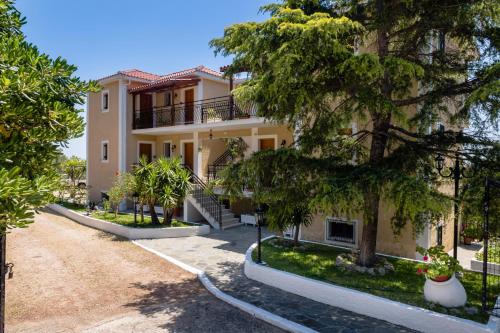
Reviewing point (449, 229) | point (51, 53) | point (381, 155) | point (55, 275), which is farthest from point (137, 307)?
point (449, 229)

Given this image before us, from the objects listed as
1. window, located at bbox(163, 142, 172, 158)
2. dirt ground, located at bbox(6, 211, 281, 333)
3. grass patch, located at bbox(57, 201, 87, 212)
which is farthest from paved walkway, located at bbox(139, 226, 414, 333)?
window, located at bbox(163, 142, 172, 158)

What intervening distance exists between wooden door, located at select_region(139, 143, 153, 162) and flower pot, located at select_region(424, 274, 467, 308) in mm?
19436

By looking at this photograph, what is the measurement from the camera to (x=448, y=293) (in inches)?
251

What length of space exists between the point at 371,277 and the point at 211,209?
10156 millimetres

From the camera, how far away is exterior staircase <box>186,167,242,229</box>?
1653 cm

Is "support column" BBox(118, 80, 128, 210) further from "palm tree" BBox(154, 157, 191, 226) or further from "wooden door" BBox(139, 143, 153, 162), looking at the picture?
"palm tree" BBox(154, 157, 191, 226)

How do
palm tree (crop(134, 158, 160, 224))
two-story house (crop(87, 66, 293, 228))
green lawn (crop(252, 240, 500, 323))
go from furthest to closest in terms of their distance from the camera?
two-story house (crop(87, 66, 293, 228)) < palm tree (crop(134, 158, 160, 224)) < green lawn (crop(252, 240, 500, 323))

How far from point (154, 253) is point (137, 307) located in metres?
4.48

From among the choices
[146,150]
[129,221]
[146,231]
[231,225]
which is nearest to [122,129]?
[146,150]

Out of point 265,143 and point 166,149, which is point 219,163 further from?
point 166,149

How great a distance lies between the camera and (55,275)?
9.25 metres

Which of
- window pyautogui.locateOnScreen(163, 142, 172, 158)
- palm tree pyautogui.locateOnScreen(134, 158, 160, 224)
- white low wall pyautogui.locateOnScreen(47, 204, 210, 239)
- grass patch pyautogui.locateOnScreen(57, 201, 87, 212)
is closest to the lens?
white low wall pyautogui.locateOnScreen(47, 204, 210, 239)

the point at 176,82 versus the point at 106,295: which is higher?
the point at 176,82

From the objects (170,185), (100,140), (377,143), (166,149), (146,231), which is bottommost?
(146,231)
